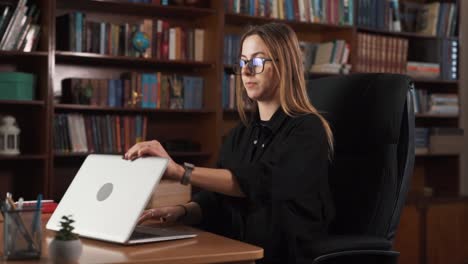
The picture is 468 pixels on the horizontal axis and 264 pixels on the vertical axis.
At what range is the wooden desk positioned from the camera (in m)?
1.33

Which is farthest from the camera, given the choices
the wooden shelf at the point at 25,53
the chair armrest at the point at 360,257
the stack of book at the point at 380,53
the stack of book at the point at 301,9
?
the stack of book at the point at 380,53

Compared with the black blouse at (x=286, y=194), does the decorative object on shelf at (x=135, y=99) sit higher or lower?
higher

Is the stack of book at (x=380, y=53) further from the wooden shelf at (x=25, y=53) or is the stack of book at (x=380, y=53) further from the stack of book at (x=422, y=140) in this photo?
the wooden shelf at (x=25, y=53)

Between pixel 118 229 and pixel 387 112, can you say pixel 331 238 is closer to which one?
pixel 387 112

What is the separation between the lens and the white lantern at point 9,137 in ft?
12.3

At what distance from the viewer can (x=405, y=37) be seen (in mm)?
5074

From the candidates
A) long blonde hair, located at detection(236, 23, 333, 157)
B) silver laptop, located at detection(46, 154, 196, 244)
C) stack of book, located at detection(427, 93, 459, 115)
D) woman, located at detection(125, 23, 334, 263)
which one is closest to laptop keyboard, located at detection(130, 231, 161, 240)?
silver laptop, located at detection(46, 154, 196, 244)

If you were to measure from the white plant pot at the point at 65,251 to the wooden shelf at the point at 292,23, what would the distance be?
10.2 feet

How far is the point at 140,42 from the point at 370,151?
7.58ft

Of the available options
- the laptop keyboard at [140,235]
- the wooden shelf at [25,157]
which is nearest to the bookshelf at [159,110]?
the wooden shelf at [25,157]

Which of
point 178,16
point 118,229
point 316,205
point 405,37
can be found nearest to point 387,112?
point 316,205

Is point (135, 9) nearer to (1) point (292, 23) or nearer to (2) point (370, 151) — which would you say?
(1) point (292, 23)

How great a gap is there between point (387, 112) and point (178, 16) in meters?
2.60

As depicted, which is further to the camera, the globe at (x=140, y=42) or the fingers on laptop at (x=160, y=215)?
the globe at (x=140, y=42)
